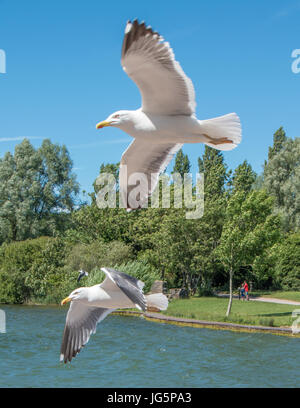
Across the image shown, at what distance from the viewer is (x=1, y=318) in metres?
26.4

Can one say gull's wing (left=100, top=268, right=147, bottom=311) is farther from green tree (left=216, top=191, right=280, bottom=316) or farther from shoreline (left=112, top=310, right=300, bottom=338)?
shoreline (left=112, top=310, right=300, bottom=338)

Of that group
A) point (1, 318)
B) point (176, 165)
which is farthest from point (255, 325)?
point (176, 165)

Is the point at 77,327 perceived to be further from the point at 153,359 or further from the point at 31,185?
the point at 31,185

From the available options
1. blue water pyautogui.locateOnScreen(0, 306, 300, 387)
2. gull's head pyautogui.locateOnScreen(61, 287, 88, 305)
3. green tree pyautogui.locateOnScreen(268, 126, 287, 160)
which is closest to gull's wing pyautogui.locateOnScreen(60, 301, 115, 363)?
gull's head pyautogui.locateOnScreen(61, 287, 88, 305)

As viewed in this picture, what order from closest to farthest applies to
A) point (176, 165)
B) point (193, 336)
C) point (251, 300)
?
point (193, 336)
point (251, 300)
point (176, 165)

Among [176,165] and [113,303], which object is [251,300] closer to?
[176,165]

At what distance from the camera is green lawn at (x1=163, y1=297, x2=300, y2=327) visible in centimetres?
2273

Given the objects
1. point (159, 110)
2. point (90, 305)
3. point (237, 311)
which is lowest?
point (237, 311)

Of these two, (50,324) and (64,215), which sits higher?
(64,215)

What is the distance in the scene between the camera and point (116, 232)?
116ft

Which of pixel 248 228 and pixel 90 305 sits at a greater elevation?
pixel 248 228

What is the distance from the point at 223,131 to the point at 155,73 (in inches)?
27.0

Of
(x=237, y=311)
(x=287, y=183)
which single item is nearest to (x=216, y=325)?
(x=237, y=311)
